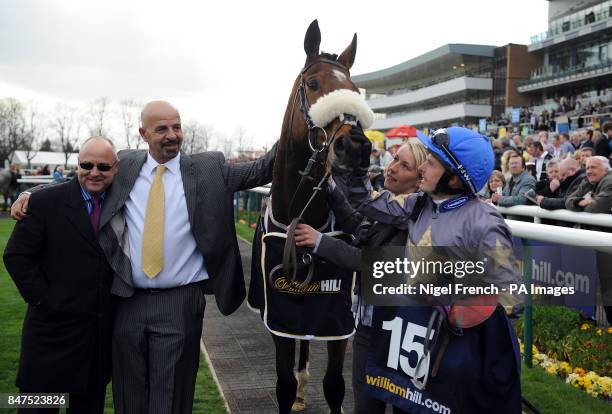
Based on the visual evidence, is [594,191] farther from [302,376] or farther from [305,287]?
[305,287]

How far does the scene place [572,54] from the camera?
40.4 metres

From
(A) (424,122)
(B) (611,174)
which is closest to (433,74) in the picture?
(A) (424,122)

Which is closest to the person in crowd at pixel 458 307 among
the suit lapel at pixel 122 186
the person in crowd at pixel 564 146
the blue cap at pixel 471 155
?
the blue cap at pixel 471 155

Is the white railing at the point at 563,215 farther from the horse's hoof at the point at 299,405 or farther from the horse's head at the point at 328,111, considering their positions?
the horse's hoof at the point at 299,405

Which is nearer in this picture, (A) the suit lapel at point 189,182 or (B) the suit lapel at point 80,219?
(B) the suit lapel at point 80,219

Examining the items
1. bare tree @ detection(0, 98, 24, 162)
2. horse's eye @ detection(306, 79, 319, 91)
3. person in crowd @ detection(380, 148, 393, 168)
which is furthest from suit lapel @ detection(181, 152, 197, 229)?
bare tree @ detection(0, 98, 24, 162)

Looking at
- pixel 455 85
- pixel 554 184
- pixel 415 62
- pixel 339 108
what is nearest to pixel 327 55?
pixel 339 108

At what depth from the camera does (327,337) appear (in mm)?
3100

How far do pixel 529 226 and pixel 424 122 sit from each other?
5323 centimetres

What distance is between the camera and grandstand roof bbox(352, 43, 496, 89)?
49.7m

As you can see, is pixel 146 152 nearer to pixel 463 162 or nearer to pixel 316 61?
pixel 316 61

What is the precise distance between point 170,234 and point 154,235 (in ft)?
0.25

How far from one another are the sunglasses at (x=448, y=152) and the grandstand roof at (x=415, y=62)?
168 feet

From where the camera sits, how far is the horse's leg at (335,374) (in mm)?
3223
